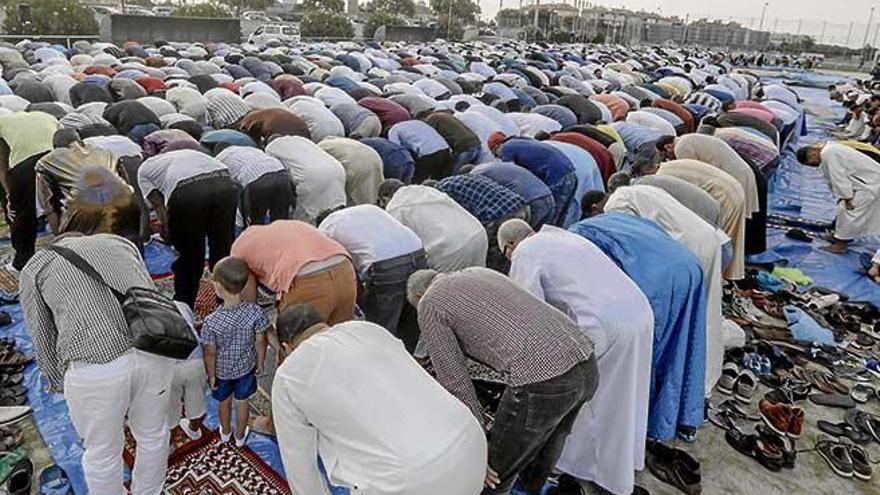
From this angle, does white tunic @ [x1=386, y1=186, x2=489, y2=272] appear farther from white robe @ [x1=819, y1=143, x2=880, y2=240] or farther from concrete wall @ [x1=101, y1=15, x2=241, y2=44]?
concrete wall @ [x1=101, y1=15, x2=241, y2=44]

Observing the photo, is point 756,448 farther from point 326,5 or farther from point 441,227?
point 326,5

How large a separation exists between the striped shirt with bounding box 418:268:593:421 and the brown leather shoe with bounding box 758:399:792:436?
1755 mm

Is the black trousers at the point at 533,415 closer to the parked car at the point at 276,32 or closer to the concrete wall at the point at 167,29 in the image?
the concrete wall at the point at 167,29

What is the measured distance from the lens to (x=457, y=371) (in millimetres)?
2160

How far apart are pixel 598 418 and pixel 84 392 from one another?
6.56 feet

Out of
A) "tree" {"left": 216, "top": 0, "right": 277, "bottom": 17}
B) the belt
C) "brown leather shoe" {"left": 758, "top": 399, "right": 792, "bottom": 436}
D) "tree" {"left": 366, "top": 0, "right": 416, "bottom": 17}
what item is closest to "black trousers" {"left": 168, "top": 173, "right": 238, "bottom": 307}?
the belt

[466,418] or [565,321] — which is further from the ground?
[565,321]

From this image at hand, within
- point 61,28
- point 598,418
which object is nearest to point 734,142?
point 598,418

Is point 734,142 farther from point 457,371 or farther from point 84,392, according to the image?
point 84,392

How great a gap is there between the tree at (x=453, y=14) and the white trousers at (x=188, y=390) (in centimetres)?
3386

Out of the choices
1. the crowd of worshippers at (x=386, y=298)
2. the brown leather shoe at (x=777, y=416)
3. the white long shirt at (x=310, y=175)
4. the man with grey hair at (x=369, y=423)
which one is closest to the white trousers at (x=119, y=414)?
the crowd of worshippers at (x=386, y=298)

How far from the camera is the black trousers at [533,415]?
213 centimetres

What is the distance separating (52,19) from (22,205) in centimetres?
1817

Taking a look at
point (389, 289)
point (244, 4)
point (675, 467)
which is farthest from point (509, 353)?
point (244, 4)
